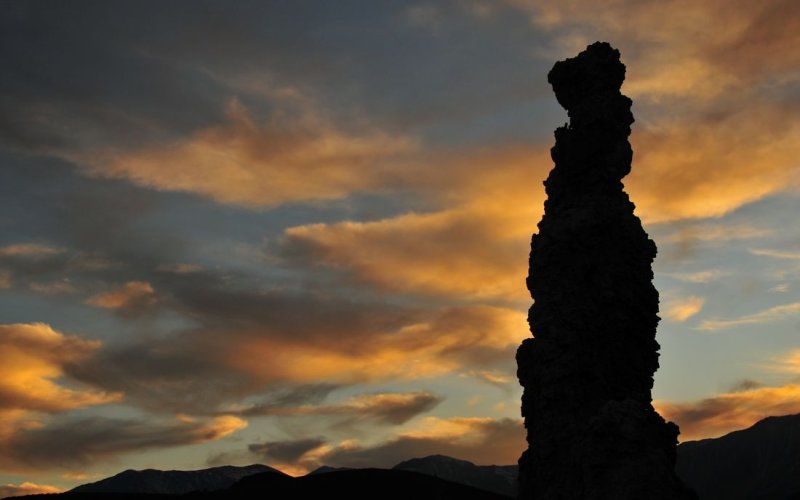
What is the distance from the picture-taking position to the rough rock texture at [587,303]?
2436 cm

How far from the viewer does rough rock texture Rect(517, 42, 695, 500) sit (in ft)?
79.9

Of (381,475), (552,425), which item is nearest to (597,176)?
(552,425)

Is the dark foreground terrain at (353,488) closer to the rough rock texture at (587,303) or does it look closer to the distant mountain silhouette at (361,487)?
the distant mountain silhouette at (361,487)

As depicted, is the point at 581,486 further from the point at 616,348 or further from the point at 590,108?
the point at 590,108

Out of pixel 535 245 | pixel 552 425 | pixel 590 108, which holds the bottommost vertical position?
pixel 552 425

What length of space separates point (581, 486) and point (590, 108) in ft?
40.2

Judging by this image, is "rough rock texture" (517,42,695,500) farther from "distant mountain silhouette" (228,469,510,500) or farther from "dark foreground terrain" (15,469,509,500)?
"distant mountain silhouette" (228,469,510,500)

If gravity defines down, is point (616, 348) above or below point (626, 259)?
below

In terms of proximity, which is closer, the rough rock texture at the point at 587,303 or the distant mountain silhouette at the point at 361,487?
the rough rock texture at the point at 587,303

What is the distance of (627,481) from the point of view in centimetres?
2156

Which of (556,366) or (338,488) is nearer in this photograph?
(556,366)

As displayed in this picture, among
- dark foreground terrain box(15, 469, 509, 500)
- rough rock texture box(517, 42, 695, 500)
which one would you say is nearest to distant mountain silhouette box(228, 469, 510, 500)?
dark foreground terrain box(15, 469, 509, 500)

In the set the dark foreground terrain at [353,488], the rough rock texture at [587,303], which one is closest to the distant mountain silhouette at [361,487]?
the dark foreground terrain at [353,488]

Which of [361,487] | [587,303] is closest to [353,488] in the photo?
[361,487]
